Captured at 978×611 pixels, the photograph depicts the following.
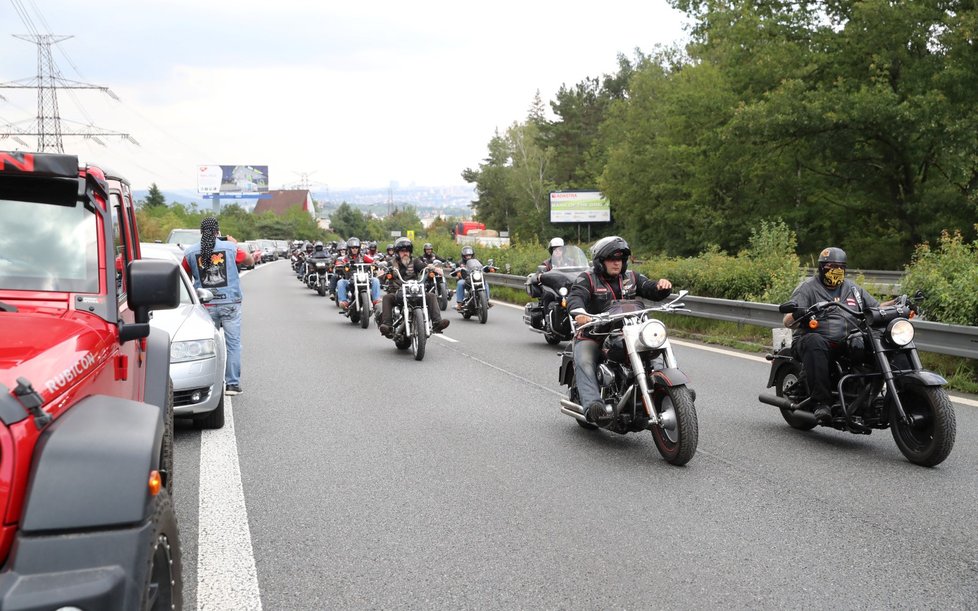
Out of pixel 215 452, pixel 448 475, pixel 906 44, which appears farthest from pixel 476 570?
pixel 906 44

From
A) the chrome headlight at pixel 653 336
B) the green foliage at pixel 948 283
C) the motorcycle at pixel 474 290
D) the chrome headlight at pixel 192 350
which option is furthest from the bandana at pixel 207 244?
the motorcycle at pixel 474 290

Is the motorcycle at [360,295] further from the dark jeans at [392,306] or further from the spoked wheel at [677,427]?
the spoked wheel at [677,427]

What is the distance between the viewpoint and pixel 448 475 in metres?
6.63

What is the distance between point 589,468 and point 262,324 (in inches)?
543

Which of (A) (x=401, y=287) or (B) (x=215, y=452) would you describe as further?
(A) (x=401, y=287)

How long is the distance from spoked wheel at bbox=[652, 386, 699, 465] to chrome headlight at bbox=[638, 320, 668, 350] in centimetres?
35

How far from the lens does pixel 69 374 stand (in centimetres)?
311

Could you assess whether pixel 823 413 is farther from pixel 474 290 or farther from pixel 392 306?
pixel 474 290

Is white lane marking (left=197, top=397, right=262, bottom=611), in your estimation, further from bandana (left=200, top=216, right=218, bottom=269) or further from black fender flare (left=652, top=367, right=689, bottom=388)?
bandana (left=200, top=216, right=218, bottom=269)

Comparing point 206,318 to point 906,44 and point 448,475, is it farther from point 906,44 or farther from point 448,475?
point 906,44

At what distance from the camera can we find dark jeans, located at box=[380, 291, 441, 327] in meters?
14.6

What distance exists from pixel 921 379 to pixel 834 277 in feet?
4.78

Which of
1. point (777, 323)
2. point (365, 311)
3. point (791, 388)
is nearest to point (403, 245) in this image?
point (365, 311)

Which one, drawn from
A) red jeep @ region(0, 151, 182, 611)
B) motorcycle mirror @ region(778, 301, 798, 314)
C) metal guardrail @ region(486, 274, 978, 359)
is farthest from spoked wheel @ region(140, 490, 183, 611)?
metal guardrail @ region(486, 274, 978, 359)
